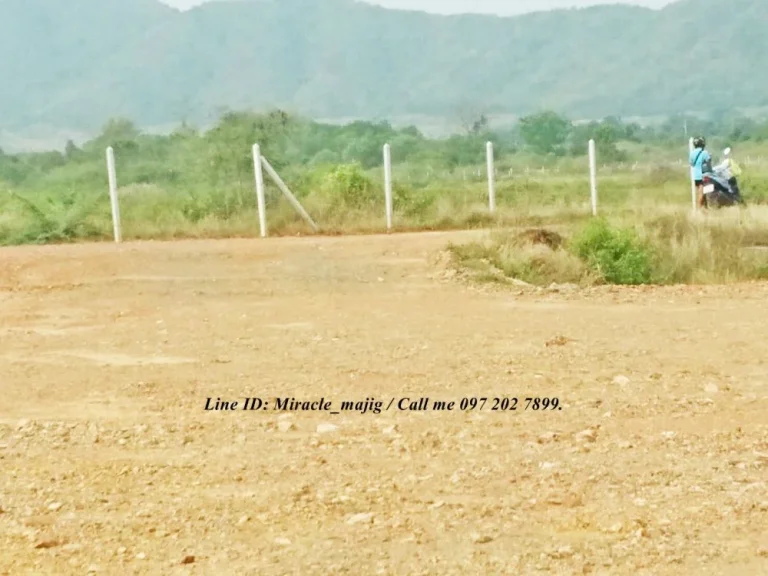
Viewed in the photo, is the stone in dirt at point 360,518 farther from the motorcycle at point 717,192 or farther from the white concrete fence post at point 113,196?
the motorcycle at point 717,192

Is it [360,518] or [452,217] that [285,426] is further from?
[452,217]

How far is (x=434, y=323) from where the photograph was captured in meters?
10.7

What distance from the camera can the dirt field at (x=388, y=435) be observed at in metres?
5.03

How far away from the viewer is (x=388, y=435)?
22.7 feet

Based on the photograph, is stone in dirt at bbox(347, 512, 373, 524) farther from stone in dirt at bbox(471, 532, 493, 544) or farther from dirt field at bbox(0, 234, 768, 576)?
stone in dirt at bbox(471, 532, 493, 544)

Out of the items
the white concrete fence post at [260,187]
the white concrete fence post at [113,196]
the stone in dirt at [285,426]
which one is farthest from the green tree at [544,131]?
the stone in dirt at [285,426]

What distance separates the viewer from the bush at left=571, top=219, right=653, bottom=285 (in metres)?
14.1

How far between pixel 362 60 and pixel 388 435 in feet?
470

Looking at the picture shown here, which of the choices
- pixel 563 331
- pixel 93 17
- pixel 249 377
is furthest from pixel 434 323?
pixel 93 17

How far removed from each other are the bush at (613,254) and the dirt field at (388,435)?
1.64m

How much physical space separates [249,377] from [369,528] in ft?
11.5

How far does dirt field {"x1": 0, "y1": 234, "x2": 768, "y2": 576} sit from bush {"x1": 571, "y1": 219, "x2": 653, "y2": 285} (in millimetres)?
1644

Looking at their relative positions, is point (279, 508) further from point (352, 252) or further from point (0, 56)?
point (0, 56)

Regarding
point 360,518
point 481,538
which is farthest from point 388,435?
point 481,538
